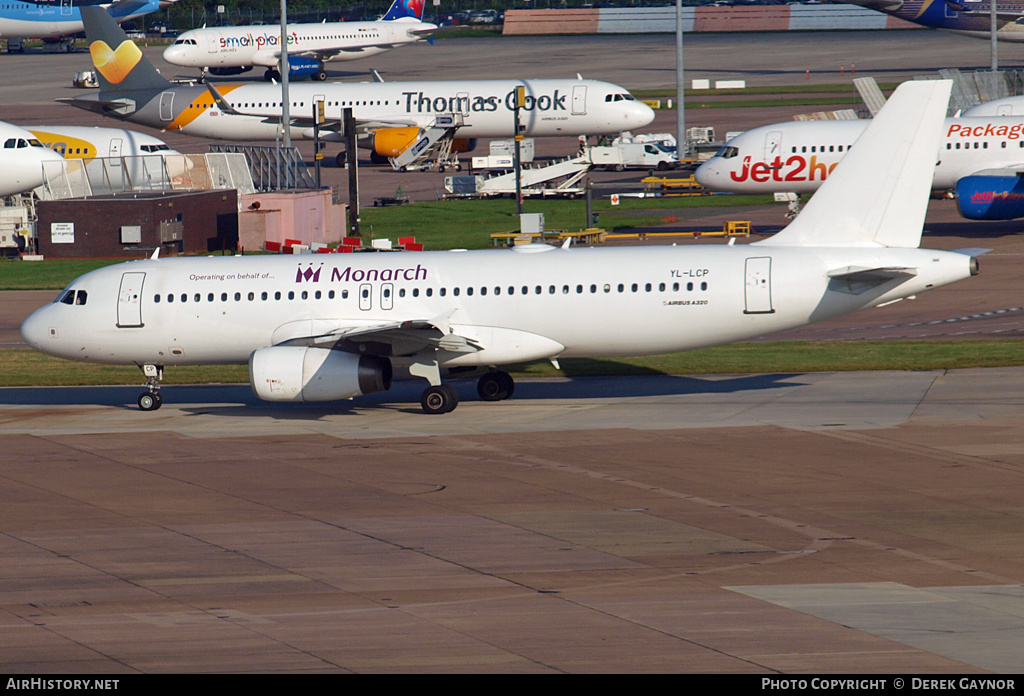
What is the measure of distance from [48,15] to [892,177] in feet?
502

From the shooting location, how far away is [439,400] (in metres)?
32.5

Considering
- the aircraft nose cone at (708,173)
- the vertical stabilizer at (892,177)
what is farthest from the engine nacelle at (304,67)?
the vertical stabilizer at (892,177)

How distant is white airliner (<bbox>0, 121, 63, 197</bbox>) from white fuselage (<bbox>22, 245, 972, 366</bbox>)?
114 feet

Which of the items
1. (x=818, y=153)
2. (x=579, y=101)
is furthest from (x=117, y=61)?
(x=818, y=153)

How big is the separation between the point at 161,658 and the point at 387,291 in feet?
58.1

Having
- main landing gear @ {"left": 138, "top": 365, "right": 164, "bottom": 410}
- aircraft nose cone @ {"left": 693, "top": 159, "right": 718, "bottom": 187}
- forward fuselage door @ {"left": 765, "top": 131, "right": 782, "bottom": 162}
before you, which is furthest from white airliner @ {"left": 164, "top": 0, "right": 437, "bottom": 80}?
main landing gear @ {"left": 138, "top": 365, "right": 164, "bottom": 410}

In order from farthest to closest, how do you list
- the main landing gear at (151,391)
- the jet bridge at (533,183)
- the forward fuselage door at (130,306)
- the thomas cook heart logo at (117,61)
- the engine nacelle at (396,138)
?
the thomas cook heart logo at (117,61) < the engine nacelle at (396,138) < the jet bridge at (533,183) < the main landing gear at (151,391) < the forward fuselage door at (130,306)

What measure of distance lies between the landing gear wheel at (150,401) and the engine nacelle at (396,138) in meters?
57.9

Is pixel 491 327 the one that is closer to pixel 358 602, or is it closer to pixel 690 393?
pixel 690 393

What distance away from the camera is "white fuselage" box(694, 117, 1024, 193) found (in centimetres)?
6209

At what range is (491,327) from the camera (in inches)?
1267

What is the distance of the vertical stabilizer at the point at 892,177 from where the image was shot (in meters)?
30.3

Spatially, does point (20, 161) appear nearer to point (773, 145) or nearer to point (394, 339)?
point (773, 145)

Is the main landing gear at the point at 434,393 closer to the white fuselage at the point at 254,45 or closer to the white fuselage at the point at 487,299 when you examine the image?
the white fuselage at the point at 487,299
